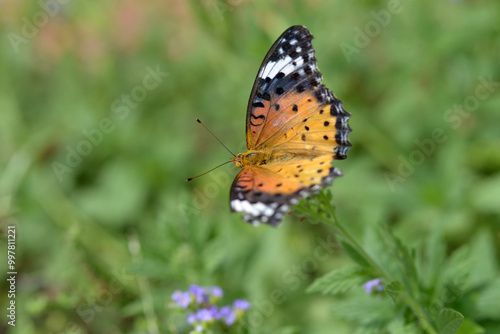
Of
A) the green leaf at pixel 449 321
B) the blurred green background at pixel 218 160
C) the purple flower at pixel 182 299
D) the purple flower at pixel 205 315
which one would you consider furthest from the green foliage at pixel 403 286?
the purple flower at pixel 182 299

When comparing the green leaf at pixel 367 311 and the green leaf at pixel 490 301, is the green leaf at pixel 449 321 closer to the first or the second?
the green leaf at pixel 367 311

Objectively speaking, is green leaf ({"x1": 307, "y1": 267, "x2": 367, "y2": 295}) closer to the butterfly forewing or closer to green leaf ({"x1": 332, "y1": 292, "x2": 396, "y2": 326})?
green leaf ({"x1": 332, "y1": 292, "x2": 396, "y2": 326})

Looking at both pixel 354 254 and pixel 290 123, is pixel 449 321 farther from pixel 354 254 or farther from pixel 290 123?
pixel 290 123

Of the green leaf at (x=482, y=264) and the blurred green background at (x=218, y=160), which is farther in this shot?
the blurred green background at (x=218, y=160)

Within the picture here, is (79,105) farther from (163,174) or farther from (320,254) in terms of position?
(320,254)

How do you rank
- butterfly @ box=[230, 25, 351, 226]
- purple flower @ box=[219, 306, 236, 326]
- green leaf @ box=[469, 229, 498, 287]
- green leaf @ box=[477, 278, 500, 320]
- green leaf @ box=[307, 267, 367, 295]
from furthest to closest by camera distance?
green leaf @ box=[469, 229, 498, 287] → purple flower @ box=[219, 306, 236, 326] → green leaf @ box=[477, 278, 500, 320] → butterfly @ box=[230, 25, 351, 226] → green leaf @ box=[307, 267, 367, 295]

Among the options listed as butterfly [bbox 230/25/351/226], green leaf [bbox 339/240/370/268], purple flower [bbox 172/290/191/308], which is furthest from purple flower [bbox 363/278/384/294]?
purple flower [bbox 172/290/191/308]
